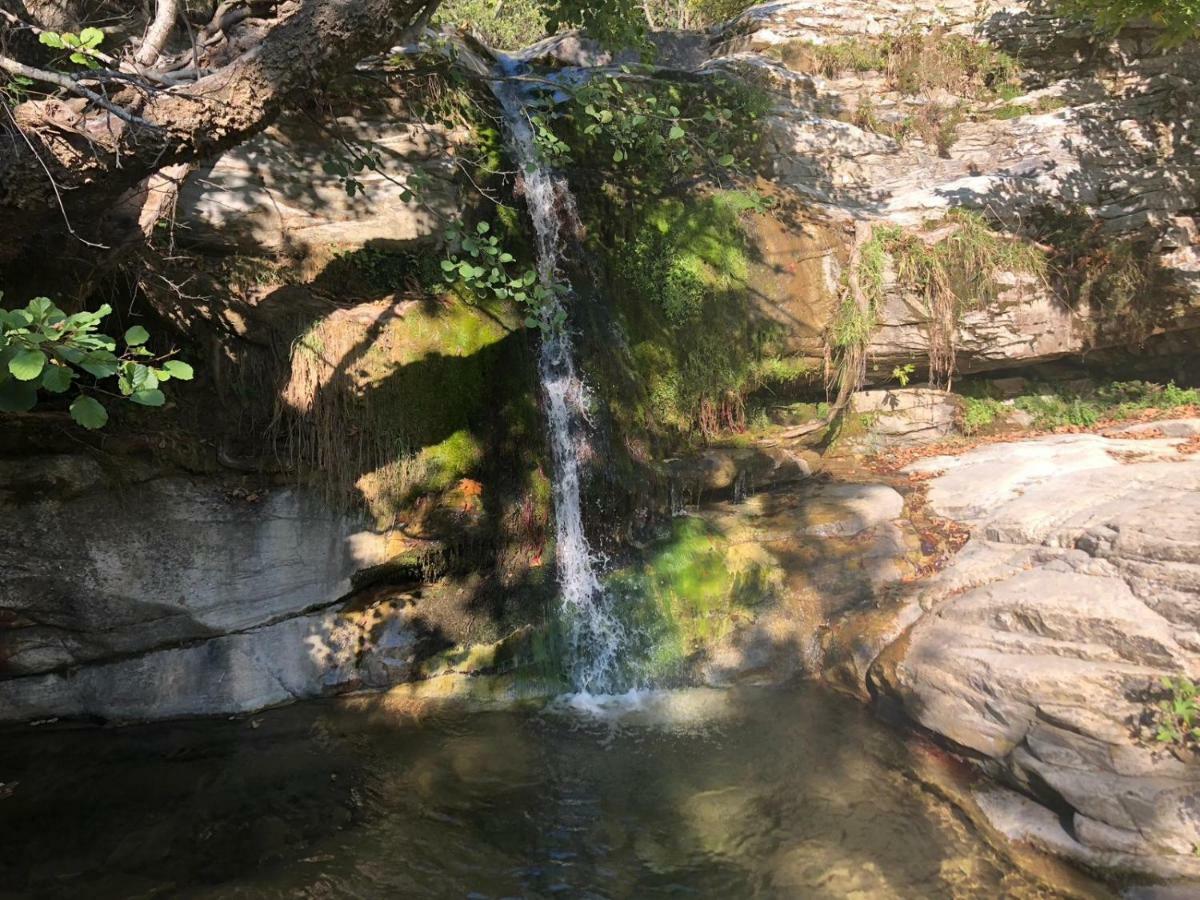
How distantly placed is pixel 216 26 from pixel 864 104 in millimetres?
8812

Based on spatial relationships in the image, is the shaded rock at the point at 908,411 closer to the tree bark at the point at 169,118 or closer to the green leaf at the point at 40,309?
the tree bark at the point at 169,118

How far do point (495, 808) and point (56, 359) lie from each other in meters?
3.72

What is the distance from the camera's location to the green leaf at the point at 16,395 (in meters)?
2.66

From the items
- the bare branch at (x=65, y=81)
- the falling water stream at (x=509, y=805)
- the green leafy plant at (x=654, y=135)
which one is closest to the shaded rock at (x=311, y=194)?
the green leafy plant at (x=654, y=135)

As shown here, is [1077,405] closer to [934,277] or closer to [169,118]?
[934,277]

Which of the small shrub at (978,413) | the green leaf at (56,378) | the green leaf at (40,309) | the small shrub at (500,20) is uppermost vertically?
the small shrub at (500,20)

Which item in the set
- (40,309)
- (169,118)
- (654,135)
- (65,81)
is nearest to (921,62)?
(654,135)

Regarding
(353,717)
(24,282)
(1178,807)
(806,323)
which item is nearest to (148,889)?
(353,717)

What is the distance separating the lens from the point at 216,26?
409cm

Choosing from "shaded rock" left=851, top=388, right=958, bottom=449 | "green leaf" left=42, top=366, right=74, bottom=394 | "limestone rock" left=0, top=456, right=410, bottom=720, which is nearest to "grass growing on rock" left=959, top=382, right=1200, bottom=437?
"shaded rock" left=851, top=388, right=958, bottom=449

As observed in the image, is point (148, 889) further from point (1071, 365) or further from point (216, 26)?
point (1071, 365)

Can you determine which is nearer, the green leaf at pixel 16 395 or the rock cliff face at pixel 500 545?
the green leaf at pixel 16 395

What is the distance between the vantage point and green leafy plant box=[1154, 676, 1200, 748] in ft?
14.2

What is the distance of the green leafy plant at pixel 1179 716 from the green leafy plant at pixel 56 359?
5634 millimetres
